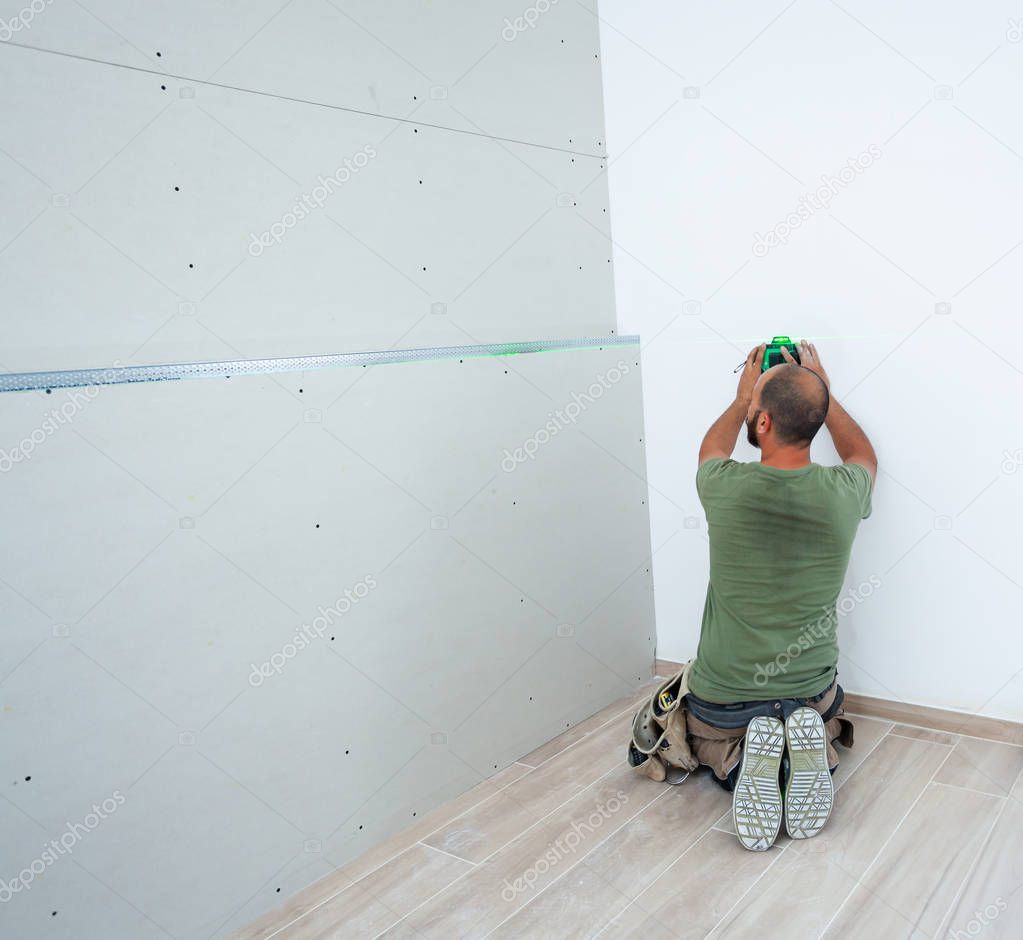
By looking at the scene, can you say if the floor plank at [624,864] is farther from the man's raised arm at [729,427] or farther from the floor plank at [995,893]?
the man's raised arm at [729,427]

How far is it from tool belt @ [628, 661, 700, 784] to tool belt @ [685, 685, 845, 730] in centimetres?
5

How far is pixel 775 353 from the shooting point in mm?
2467

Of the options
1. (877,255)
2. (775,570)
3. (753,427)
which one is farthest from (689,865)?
(877,255)

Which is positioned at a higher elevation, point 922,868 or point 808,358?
point 808,358

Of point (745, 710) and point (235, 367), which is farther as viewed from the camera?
point (745, 710)

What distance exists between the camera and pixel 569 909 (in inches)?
74.8

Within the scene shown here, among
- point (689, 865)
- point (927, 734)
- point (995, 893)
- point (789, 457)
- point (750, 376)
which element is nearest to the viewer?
point (995, 893)

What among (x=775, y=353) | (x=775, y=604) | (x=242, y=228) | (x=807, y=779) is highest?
(x=242, y=228)

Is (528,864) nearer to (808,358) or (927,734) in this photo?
(927,734)

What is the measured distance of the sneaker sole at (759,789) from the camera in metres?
2.05

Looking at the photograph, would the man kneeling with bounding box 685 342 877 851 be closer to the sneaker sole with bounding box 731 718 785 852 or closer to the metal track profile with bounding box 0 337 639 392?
the sneaker sole with bounding box 731 718 785 852

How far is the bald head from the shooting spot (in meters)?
2.20

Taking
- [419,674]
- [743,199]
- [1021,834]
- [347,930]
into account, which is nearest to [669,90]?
[743,199]

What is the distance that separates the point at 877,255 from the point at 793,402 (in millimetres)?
599
